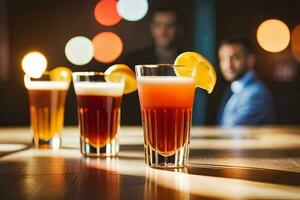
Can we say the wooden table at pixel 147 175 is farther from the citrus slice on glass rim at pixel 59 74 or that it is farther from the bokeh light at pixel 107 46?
the bokeh light at pixel 107 46

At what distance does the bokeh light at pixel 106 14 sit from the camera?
752 centimetres

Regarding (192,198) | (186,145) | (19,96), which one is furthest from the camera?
(19,96)

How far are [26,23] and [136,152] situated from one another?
19.8 feet

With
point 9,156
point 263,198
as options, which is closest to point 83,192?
point 263,198

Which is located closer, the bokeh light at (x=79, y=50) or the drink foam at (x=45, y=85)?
the drink foam at (x=45, y=85)

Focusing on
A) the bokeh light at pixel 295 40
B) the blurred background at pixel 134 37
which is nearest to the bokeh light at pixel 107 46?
the blurred background at pixel 134 37

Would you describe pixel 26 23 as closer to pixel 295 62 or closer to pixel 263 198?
pixel 295 62

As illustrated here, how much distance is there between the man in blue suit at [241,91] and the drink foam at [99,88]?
4757mm

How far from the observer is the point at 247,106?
6.32m

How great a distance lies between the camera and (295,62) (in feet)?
24.7

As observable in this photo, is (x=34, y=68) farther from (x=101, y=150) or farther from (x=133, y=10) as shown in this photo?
(x=133, y=10)

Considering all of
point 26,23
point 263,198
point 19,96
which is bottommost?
point 19,96

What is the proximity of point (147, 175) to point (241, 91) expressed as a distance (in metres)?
5.50

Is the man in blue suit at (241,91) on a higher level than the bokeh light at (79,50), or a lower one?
lower
